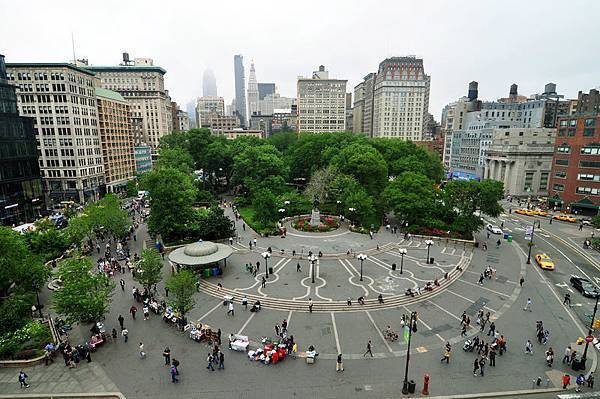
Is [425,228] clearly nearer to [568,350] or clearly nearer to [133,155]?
[568,350]

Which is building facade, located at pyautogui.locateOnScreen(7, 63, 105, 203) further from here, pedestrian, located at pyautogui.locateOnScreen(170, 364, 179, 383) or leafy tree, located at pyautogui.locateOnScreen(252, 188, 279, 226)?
pedestrian, located at pyautogui.locateOnScreen(170, 364, 179, 383)

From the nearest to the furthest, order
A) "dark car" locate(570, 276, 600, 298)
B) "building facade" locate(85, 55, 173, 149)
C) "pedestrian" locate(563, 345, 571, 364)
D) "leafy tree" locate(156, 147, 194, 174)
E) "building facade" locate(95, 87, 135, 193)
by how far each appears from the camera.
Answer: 1. "pedestrian" locate(563, 345, 571, 364)
2. "dark car" locate(570, 276, 600, 298)
3. "leafy tree" locate(156, 147, 194, 174)
4. "building facade" locate(95, 87, 135, 193)
5. "building facade" locate(85, 55, 173, 149)

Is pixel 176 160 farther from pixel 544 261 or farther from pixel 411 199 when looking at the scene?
pixel 544 261

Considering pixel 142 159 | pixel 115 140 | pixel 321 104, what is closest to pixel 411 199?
pixel 115 140

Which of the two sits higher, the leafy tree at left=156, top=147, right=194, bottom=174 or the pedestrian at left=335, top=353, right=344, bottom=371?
the leafy tree at left=156, top=147, right=194, bottom=174

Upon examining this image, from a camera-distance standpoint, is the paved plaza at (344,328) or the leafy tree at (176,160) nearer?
the paved plaza at (344,328)

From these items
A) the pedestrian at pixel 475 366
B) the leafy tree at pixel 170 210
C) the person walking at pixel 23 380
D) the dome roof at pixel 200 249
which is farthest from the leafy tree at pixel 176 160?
the pedestrian at pixel 475 366

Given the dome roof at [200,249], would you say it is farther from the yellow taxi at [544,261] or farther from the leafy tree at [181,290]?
the yellow taxi at [544,261]

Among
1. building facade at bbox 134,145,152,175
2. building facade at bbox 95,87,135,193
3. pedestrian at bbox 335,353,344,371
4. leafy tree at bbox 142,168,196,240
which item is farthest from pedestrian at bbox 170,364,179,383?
building facade at bbox 134,145,152,175

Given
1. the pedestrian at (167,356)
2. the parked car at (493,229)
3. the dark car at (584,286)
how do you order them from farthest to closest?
the parked car at (493,229) < the dark car at (584,286) < the pedestrian at (167,356)
